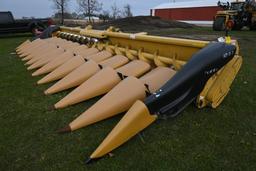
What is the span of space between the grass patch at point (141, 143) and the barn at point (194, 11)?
35784mm

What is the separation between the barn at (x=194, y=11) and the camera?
126 ft

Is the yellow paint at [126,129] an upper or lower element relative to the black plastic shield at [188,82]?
lower

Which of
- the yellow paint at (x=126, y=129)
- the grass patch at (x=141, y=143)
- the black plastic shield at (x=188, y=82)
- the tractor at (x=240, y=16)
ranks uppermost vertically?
the tractor at (x=240, y=16)

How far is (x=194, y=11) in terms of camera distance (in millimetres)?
41000

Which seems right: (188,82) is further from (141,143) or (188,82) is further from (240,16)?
→ (240,16)

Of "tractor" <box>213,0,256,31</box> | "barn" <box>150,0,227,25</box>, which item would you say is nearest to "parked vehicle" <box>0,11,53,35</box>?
"tractor" <box>213,0,256,31</box>

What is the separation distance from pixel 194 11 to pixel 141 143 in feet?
135

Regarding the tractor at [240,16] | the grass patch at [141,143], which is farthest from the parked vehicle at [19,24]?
the grass patch at [141,143]

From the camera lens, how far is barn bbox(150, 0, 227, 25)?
3853 centimetres

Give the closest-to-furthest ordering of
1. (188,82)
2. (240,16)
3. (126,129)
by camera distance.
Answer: (126,129) < (188,82) < (240,16)

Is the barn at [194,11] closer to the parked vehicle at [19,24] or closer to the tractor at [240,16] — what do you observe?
the tractor at [240,16]

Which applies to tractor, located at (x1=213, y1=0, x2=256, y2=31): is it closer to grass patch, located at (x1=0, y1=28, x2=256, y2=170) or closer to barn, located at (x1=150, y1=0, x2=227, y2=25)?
grass patch, located at (x1=0, y1=28, x2=256, y2=170)

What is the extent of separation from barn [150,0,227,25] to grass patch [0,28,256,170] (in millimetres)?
35784

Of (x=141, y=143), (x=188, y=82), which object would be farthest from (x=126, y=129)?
(x=188, y=82)
